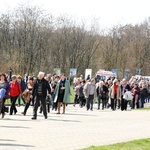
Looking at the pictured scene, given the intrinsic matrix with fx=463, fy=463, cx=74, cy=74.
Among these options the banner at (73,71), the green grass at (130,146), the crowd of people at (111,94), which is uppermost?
the banner at (73,71)

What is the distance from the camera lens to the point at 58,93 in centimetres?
2089

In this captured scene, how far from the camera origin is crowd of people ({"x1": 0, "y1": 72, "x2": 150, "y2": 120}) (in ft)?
58.5

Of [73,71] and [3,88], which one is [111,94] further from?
[73,71]

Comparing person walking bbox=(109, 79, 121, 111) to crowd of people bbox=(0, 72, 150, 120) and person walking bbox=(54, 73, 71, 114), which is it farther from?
person walking bbox=(54, 73, 71, 114)

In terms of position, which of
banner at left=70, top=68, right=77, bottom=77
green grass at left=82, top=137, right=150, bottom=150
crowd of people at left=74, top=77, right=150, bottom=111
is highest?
banner at left=70, top=68, right=77, bottom=77

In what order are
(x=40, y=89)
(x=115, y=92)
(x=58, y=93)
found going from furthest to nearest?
(x=115, y=92) → (x=58, y=93) → (x=40, y=89)

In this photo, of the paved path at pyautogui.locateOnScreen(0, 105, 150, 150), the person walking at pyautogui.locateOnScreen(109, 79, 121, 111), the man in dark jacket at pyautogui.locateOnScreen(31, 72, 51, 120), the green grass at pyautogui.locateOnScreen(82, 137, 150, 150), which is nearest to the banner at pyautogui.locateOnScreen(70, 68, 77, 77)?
the person walking at pyautogui.locateOnScreen(109, 79, 121, 111)

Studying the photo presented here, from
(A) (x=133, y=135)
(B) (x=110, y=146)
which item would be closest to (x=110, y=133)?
(A) (x=133, y=135)

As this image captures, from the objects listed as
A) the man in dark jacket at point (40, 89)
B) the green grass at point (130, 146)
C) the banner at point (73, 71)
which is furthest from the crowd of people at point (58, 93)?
the banner at point (73, 71)

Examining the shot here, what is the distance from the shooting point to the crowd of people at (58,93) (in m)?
17.8

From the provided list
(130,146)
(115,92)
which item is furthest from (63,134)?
(115,92)

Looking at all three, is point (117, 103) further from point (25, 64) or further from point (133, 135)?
point (25, 64)

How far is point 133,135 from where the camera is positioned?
13977 mm

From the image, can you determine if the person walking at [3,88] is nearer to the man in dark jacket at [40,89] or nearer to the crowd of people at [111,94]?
the man in dark jacket at [40,89]
